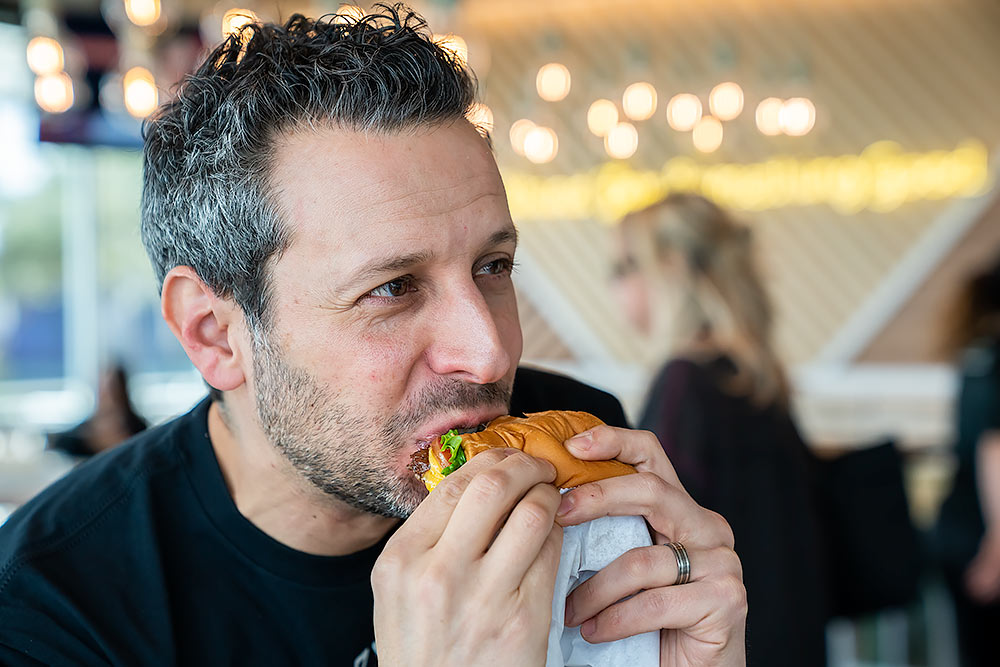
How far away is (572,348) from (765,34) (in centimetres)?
317

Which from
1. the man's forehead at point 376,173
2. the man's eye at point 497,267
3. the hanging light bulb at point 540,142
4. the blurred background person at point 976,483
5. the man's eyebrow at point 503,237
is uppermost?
the hanging light bulb at point 540,142

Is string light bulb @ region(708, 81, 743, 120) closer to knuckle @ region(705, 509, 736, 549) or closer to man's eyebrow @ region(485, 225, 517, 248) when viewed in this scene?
man's eyebrow @ region(485, 225, 517, 248)

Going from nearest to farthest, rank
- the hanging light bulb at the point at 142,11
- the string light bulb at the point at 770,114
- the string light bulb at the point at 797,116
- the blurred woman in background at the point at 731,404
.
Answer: the blurred woman in background at the point at 731,404, the hanging light bulb at the point at 142,11, the string light bulb at the point at 797,116, the string light bulb at the point at 770,114

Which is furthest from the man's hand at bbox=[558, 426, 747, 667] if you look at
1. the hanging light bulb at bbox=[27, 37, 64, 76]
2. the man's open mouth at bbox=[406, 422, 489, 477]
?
the hanging light bulb at bbox=[27, 37, 64, 76]

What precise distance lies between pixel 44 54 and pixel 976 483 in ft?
14.9

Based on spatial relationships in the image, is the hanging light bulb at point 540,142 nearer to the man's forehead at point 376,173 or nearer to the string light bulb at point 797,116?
the string light bulb at point 797,116

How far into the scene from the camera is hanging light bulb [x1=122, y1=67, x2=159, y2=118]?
4.25m

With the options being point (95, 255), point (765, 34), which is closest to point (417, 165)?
point (765, 34)

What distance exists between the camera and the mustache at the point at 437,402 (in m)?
1.44

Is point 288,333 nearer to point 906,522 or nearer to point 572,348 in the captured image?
point 906,522

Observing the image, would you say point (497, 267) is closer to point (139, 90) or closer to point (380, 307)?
point (380, 307)

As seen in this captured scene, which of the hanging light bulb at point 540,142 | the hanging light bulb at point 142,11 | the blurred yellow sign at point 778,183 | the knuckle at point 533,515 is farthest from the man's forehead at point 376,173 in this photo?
the blurred yellow sign at point 778,183

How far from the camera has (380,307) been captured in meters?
1.44

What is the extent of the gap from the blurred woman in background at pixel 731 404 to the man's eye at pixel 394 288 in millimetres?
1423
